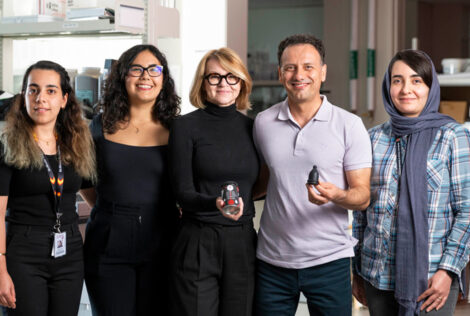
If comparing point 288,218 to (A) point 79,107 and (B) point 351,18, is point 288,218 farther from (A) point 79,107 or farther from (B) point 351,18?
(B) point 351,18

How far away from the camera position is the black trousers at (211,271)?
83.5 inches

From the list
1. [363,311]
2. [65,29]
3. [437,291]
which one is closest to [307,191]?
[437,291]

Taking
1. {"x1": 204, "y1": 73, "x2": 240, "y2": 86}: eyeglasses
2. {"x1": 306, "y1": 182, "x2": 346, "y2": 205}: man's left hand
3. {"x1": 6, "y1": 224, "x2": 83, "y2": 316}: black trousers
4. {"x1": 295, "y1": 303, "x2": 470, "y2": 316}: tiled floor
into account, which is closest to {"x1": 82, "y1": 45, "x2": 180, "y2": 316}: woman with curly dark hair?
{"x1": 6, "y1": 224, "x2": 83, "y2": 316}: black trousers

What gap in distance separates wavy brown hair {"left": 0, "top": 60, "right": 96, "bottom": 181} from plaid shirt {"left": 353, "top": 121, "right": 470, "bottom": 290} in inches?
38.6

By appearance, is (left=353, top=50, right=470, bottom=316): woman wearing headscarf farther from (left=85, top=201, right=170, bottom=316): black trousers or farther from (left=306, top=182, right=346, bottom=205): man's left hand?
(left=85, top=201, right=170, bottom=316): black trousers

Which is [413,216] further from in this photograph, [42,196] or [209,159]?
[42,196]

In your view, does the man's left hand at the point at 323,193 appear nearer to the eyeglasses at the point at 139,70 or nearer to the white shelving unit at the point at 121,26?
the eyeglasses at the point at 139,70

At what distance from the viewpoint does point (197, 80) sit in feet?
7.29

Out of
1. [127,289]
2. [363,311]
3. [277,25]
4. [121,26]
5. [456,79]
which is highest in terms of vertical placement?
[277,25]

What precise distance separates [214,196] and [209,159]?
0.43ft

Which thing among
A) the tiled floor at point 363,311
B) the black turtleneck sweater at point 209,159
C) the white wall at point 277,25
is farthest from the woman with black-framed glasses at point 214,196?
the white wall at point 277,25

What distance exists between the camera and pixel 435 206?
200cm

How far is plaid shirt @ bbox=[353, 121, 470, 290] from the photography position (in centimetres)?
198

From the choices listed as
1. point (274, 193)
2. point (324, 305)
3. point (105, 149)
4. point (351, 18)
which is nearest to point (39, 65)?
point (105, 149)
